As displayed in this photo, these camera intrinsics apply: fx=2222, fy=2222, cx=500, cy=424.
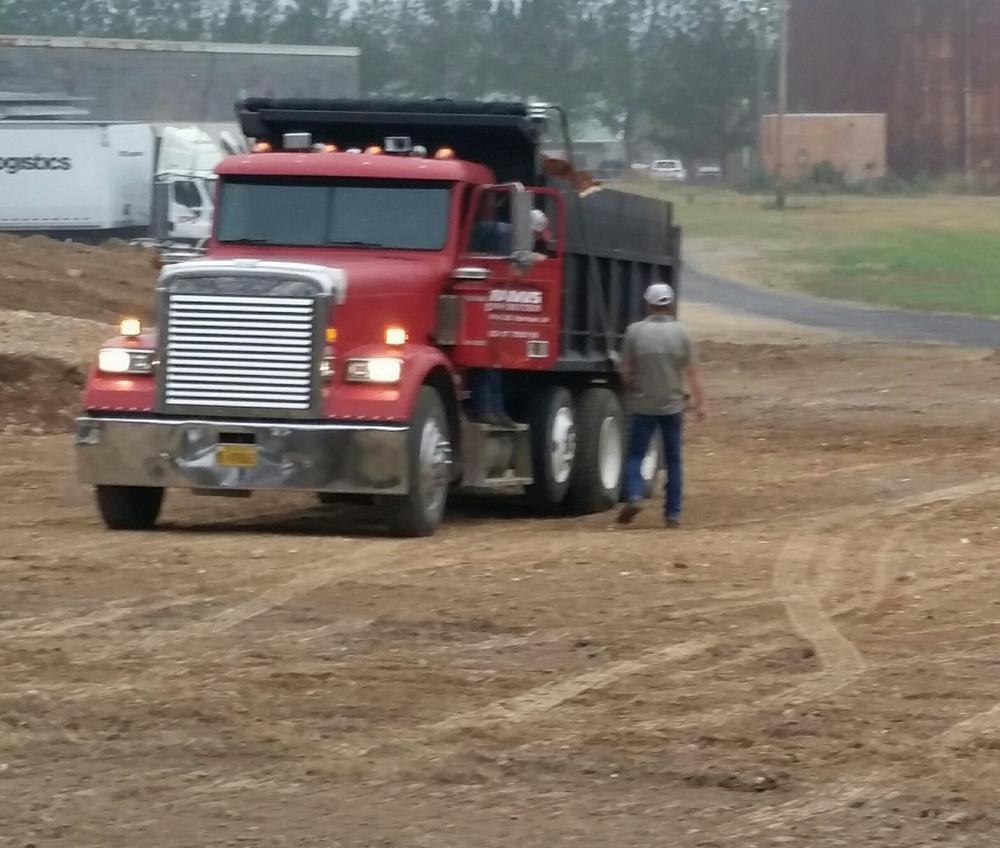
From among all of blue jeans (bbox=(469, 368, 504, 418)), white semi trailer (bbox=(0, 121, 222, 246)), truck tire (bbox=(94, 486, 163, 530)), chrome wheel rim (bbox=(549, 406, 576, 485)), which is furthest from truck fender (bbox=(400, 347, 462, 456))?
white semi trailer (bbox=(0, 121, 222, 246))

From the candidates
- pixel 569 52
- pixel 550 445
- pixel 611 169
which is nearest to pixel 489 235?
pixel 550 445

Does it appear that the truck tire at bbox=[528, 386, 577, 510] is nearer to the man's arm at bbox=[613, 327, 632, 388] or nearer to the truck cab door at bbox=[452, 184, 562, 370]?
the truck cab door at bbox=[452, 184, 562, 370]

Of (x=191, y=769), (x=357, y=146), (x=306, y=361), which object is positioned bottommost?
(x=191, y=769)

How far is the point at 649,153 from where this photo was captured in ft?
409

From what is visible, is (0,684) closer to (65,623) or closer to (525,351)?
(65,623)

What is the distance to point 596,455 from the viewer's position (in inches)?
661

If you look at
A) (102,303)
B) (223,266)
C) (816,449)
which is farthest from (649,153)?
(223,266)

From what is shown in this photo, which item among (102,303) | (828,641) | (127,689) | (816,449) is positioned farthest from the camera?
(102,303)

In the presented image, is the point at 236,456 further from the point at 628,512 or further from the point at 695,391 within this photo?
the point at 695,391

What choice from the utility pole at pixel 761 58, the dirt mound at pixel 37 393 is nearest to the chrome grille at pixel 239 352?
the dirt mound at pixel 37 393

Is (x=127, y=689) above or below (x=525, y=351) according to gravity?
below

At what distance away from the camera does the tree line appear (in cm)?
10731

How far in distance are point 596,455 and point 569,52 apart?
9656cm

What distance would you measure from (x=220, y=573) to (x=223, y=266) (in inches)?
95.6
